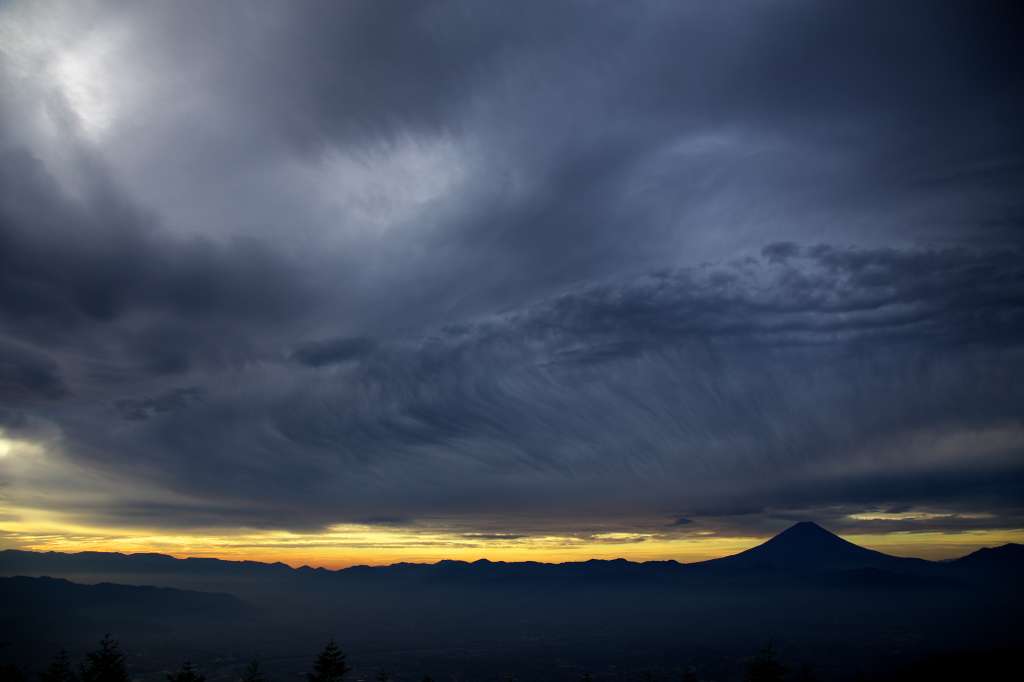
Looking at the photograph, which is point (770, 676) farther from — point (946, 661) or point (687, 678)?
point (946, 661)

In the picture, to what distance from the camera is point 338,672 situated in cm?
8050

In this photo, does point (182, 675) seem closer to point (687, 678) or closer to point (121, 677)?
point (121, 677)

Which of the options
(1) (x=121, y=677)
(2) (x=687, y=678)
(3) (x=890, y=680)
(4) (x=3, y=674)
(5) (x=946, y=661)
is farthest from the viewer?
(5) (x=946, y=661)

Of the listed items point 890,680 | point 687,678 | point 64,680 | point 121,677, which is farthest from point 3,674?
point 890,680

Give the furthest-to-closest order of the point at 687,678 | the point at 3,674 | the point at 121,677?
the point at 687,678
the point at 121,677
the point at 3,674

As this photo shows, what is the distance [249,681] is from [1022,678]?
176 metres

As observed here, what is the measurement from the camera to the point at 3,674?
7331 centimetres

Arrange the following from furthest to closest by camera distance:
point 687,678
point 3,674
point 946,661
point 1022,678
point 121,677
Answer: point 946,661
point 1022,678
point 687,678
point 121,677
point 3,674

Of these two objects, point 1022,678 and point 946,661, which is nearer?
point 1022,678

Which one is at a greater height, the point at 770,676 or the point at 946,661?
the point at 770,676

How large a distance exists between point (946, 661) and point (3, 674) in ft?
759

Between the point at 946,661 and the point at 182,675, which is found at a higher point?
the point at 182,675

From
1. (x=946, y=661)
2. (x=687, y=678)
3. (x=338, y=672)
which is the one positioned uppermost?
(x=338, y=672)

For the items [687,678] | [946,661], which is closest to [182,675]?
[687,678]
